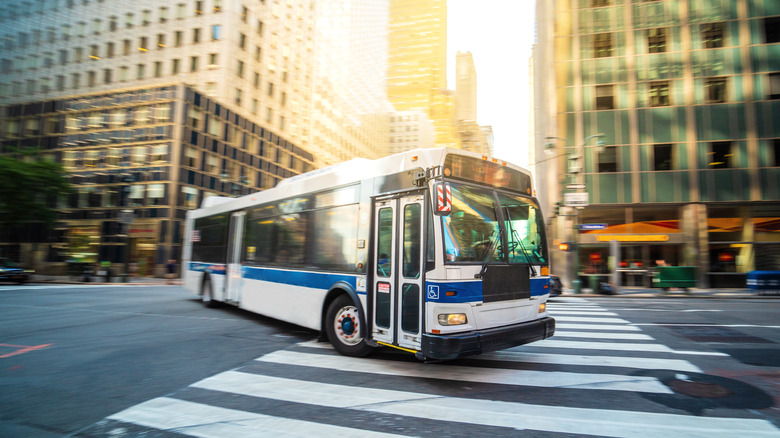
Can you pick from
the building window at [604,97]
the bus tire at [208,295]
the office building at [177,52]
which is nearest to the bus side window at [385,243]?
the bus tire at [208,295]

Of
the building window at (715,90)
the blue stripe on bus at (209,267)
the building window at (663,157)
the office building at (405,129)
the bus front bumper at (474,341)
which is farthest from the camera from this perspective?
the office building at (405,129)

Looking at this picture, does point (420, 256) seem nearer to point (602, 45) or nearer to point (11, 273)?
point (11, 273)

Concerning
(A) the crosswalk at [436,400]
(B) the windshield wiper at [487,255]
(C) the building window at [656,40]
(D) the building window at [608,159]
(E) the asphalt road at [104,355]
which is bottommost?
(E) the asphalt road at [104,355]

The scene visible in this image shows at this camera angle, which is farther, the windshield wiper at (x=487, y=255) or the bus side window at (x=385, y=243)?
the bus side window at (x=385, y=243)

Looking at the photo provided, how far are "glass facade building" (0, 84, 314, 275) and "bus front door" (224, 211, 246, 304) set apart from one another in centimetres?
2388

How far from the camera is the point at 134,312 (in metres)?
11.0

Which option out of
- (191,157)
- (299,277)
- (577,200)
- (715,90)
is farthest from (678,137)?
(191,157)

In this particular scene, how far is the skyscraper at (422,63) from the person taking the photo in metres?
152

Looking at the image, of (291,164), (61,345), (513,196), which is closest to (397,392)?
(513,196)

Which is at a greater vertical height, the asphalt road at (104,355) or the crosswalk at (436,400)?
the crosswalk at (436,400)

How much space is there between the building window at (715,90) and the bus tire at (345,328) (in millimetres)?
28592

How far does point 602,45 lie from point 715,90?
723cm

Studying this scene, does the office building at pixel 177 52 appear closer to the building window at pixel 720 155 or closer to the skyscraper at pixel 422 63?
the building window at pixel 720 155

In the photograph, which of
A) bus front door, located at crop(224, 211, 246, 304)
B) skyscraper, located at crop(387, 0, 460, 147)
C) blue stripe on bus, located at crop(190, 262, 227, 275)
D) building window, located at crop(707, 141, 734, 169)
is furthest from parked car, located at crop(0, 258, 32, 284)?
skyscraper, located at crop(387, 0, 460, 147)
